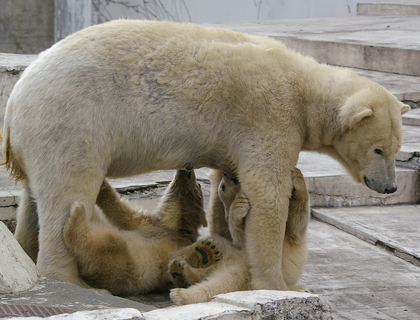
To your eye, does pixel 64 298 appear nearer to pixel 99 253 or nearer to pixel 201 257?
pixel 99 253

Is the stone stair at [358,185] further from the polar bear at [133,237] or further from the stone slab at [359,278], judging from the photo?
the polar bear at [133,237]

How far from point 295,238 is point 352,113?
89 cm

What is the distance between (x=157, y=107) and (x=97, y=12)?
14.5m

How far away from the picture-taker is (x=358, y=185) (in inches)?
235

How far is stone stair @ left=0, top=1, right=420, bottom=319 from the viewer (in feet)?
16.7

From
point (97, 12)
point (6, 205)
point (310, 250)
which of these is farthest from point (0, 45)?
point (310, 250)

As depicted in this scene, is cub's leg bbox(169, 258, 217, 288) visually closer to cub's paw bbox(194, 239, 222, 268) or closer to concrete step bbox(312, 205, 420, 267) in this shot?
cub's paw bbox(194, 239, 222, 268)

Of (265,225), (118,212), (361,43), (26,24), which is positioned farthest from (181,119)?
(26,24)

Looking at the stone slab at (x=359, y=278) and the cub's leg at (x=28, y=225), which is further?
the cub's leg at (x=28, y=225)

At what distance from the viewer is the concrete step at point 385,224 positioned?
4.80 m

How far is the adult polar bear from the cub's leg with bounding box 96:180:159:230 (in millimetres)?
484

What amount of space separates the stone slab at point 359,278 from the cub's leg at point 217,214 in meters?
0.64

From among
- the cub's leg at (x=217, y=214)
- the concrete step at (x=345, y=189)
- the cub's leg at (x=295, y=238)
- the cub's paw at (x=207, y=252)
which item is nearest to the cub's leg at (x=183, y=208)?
the cub's leg at (x=217, y=214)

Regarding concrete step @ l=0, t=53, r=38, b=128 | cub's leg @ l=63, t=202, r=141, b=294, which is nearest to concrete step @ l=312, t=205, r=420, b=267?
cub's leg @ l=63, t=202, r=141, b=294
